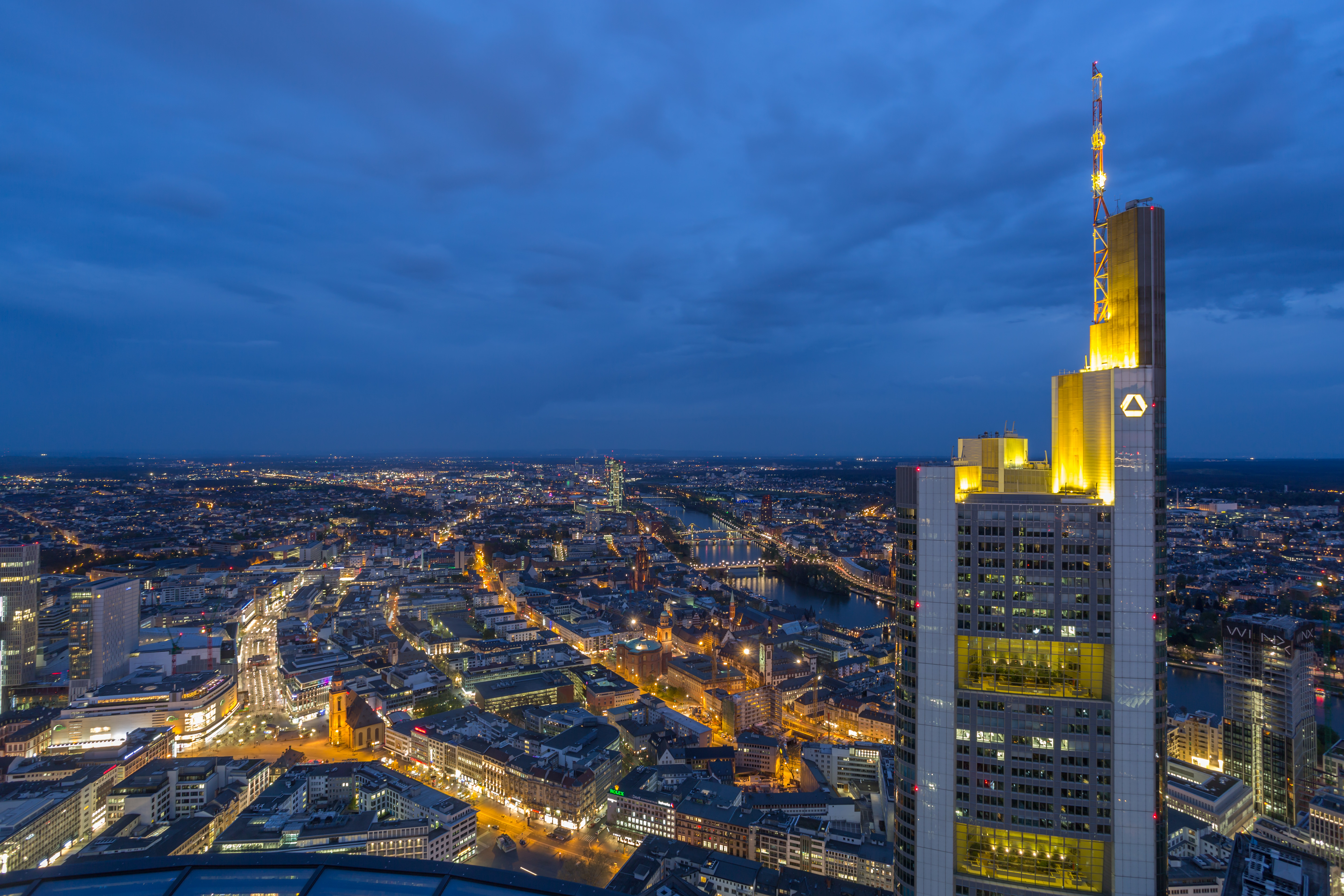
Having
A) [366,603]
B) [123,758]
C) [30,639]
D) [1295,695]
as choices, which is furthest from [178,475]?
[1295,695]

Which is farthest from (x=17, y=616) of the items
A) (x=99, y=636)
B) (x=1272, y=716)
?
(x=1272, y=716)

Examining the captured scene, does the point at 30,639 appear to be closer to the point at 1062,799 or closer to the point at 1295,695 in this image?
the point at 1062,799

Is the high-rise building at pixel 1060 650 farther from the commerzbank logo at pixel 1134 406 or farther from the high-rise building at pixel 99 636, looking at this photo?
the high-rise building at pixel 99 636

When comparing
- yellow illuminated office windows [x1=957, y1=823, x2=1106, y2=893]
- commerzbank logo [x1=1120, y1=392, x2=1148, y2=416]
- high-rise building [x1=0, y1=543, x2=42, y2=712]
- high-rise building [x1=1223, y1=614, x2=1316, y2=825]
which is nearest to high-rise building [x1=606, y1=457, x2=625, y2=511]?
high-rise building [x1=0, y1=543, x2=42, y2=712]

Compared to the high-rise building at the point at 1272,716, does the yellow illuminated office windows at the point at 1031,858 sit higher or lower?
higher

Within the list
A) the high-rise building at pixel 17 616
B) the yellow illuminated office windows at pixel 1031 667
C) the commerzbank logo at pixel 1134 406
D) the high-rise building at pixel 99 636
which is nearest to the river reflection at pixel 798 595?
the yellow illuminated office windows at pixel 1031 667
